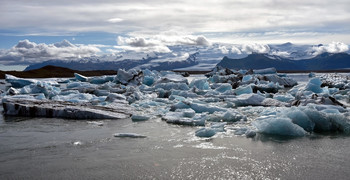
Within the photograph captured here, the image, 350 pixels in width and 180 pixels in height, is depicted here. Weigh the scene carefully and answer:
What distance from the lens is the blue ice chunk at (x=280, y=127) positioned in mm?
7035

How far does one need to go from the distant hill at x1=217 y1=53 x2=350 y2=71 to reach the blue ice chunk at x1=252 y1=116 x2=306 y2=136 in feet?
562

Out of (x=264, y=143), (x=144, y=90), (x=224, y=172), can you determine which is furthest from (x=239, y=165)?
(x=144, y=90)

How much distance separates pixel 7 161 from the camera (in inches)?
205

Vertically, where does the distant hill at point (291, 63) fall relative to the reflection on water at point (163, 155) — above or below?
above

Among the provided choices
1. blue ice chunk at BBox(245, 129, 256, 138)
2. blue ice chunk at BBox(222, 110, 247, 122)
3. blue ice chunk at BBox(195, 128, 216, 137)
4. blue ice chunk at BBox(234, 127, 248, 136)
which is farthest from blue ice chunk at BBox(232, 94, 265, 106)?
blue ice chunk at BBox(195, 128, 216, 137)

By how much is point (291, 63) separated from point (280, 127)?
18499 cm

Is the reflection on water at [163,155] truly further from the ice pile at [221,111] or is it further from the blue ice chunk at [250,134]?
the ice pile at [221,111]

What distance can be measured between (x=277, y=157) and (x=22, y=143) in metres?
4.85

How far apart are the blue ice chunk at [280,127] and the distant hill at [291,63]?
562 feet

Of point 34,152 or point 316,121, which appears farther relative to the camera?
point 316,121

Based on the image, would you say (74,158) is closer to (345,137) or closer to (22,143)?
(22,143)

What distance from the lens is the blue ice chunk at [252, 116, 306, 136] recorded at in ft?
23.1

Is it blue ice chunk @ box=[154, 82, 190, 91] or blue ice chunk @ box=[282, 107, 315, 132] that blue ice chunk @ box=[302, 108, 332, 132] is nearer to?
→ blue ice chunk @ box=[282, 107, 315, 132]

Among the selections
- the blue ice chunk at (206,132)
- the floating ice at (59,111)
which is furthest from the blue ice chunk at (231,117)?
the floating ice at (59,111)
